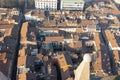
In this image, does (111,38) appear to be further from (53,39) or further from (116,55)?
(53,39)

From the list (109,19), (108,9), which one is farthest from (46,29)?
(108,9)

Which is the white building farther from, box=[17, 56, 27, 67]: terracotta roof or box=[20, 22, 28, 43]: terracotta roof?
box=[17, 56, 27, 67]: terracotta roof

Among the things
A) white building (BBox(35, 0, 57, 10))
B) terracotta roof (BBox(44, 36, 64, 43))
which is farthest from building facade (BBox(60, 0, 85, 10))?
terracotta roof (BBox(44, 36, 64, 43))

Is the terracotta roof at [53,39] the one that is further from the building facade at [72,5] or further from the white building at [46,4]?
the white building at [46,4]

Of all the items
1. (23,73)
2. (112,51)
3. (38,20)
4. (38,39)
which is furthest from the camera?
(38,20)

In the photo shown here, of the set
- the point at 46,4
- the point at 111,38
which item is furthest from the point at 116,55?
the point at 46,4

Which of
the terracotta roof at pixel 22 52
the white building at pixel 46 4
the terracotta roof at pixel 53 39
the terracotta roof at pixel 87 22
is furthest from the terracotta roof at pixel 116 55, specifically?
the white building at pixel 46 4

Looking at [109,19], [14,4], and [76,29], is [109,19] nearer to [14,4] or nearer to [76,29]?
[76,29]

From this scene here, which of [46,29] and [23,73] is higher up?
[46,29]
